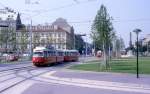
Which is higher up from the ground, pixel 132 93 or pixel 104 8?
pixel 104 8

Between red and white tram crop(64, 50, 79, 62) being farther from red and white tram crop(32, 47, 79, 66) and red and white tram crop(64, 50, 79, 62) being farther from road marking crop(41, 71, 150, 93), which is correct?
road marking crop(41, 71, 150, 93)

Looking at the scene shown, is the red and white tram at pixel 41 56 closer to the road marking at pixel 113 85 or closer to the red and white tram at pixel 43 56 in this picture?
the red and white tram at pixel 43 56

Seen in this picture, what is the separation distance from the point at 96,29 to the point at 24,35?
2606 inches

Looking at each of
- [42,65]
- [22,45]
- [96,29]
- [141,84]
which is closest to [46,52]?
[42,65]

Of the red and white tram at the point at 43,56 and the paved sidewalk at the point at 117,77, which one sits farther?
the red and white tram at the point at 43,56

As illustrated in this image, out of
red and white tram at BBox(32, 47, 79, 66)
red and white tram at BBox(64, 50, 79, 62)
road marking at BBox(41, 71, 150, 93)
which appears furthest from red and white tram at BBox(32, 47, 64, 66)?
road marking at BBox(41, 71, 150, 93)

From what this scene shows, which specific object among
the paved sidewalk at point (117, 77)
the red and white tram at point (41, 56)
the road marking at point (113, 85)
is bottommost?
the road marking at point (113, 85)

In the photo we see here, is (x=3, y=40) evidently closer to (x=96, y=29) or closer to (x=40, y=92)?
(x=96, y=29)

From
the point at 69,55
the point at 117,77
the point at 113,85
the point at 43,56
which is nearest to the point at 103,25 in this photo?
the point at 43,56

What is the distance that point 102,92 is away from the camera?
20.2 m

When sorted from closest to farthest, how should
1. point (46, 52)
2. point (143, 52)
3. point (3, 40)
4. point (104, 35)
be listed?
point (104, 35)
point (46, 52)
point (3, 40)
point (143, 52)

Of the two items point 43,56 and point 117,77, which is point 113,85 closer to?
point 117,77

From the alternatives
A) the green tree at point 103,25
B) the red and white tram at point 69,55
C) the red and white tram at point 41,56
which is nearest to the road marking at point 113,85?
the green tree at point 103,25

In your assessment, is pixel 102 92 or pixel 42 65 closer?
pixel 102 92
